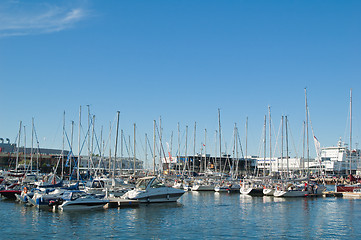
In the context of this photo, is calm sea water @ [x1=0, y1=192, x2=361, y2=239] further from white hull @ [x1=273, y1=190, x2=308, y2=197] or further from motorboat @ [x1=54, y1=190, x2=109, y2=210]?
white hull @ [x1=273, y1=190, x2=308, y2=197]

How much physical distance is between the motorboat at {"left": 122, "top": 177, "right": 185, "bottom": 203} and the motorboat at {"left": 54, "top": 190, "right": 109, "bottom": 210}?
6011 mm

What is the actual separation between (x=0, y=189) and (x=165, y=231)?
40.1 meters

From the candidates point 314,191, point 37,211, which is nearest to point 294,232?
point 37,211

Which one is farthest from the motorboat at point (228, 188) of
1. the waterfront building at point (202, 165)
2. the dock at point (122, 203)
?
the dock at point (122, 203)

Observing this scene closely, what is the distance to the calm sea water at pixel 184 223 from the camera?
31688mm

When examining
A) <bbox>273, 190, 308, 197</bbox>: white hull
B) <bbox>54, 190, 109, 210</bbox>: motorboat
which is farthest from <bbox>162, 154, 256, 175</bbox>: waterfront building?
<bbox>54, 190, 109, 210</bbox>: motorboat

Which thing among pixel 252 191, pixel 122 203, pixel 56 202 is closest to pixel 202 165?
pixel 252 191

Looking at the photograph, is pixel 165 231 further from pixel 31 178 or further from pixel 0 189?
pixel 31 178

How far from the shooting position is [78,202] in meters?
44.2

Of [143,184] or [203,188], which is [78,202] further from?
[203,188]

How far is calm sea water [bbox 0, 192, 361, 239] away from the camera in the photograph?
3169cm

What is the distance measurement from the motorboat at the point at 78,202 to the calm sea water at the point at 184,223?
131 cm

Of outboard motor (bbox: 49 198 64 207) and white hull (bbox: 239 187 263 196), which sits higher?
outboard motor (bbox: 49 198 64 207)

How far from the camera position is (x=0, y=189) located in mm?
62531
